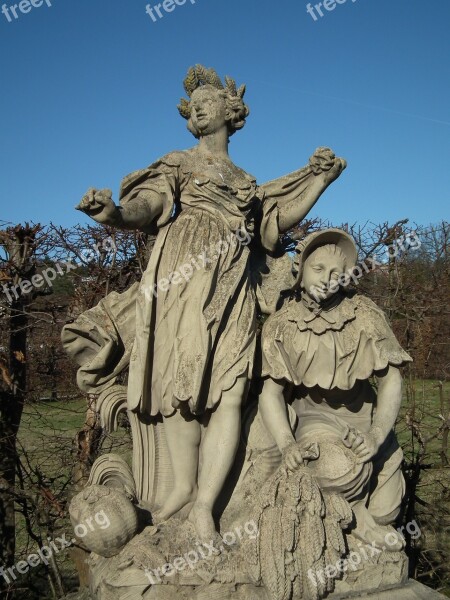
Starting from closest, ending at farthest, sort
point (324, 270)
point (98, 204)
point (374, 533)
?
1. point (98, 204)
2. point (374, 533)
3. point (324, 270)

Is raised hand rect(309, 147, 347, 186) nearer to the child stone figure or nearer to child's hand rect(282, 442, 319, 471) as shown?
the child stone figure

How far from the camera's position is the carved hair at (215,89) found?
389 centimetres

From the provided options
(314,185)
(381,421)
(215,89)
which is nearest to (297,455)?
(381,421)

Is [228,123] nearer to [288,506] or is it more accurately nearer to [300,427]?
[300,427]

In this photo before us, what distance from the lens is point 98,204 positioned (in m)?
3.10

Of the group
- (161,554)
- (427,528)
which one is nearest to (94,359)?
(161,554)

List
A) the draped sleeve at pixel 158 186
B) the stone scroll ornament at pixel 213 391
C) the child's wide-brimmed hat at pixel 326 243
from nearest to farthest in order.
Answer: the stone scroll ornament at pixel 213 391, the child's wide-brimmed hat at pixel 326 243, the draped sleeve at pixel 158 186

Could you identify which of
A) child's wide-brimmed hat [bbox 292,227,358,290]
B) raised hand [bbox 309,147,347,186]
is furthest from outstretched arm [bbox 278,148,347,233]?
child's wide-brimmed hat [bbox 292,227,358,290]

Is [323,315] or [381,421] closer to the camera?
[381,421]

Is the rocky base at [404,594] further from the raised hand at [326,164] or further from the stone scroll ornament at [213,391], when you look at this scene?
the raised hand at [326,164]

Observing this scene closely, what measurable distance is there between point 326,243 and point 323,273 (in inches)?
7.2

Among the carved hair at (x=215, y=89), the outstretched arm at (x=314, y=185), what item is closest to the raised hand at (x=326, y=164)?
the outstretched arm at (x=314, y=185)

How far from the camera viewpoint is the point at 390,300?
21.6 feet

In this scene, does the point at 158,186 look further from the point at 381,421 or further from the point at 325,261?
the point at 381,421
